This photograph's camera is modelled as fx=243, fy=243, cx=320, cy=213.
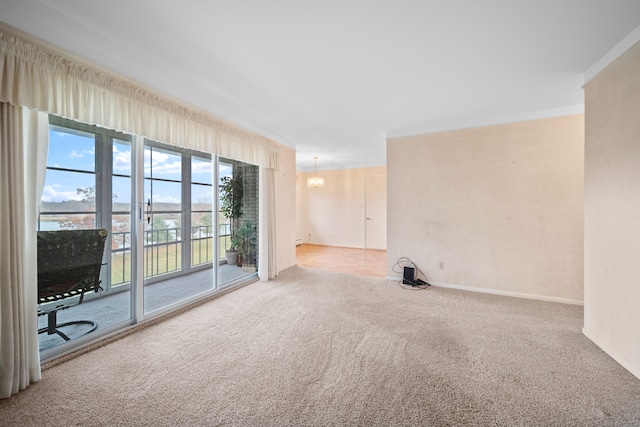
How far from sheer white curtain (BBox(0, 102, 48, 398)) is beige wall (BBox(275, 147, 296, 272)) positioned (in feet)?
9.78

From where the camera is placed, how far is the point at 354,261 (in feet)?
18.3

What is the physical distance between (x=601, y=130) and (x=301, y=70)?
2725mm

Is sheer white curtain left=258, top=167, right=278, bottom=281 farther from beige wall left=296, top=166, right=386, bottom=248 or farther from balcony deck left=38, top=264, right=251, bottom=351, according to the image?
beige wall left=296, top=166, right=386, bottom=248

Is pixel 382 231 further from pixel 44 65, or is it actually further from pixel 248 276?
pixel 44 65

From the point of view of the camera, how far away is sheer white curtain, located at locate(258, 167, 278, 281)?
3977 mm

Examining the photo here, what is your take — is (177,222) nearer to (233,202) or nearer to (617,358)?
(233,202)

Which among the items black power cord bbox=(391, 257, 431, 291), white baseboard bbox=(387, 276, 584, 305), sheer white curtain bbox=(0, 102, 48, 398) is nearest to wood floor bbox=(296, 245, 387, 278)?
black power cord bbox=(391, 257, 431, 291)

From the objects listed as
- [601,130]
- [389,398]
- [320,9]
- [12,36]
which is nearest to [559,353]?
[389,398]

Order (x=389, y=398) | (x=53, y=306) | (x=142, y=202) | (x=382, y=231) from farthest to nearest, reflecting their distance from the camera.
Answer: (x=382, y=231), (x=142, y=202), (x=53, y=306), (x=389, y=398)

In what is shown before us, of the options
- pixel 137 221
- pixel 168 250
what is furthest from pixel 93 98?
pixel 168 250

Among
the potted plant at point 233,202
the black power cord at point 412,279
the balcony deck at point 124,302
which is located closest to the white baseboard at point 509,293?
the black power cord at point 412,279

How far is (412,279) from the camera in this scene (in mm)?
3820

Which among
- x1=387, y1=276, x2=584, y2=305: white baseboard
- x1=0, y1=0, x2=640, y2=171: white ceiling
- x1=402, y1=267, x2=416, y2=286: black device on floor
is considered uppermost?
x1=0, y1=0, x2=640, y2=171: white ceiling

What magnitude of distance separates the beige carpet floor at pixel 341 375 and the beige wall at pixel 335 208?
4.57 metres
